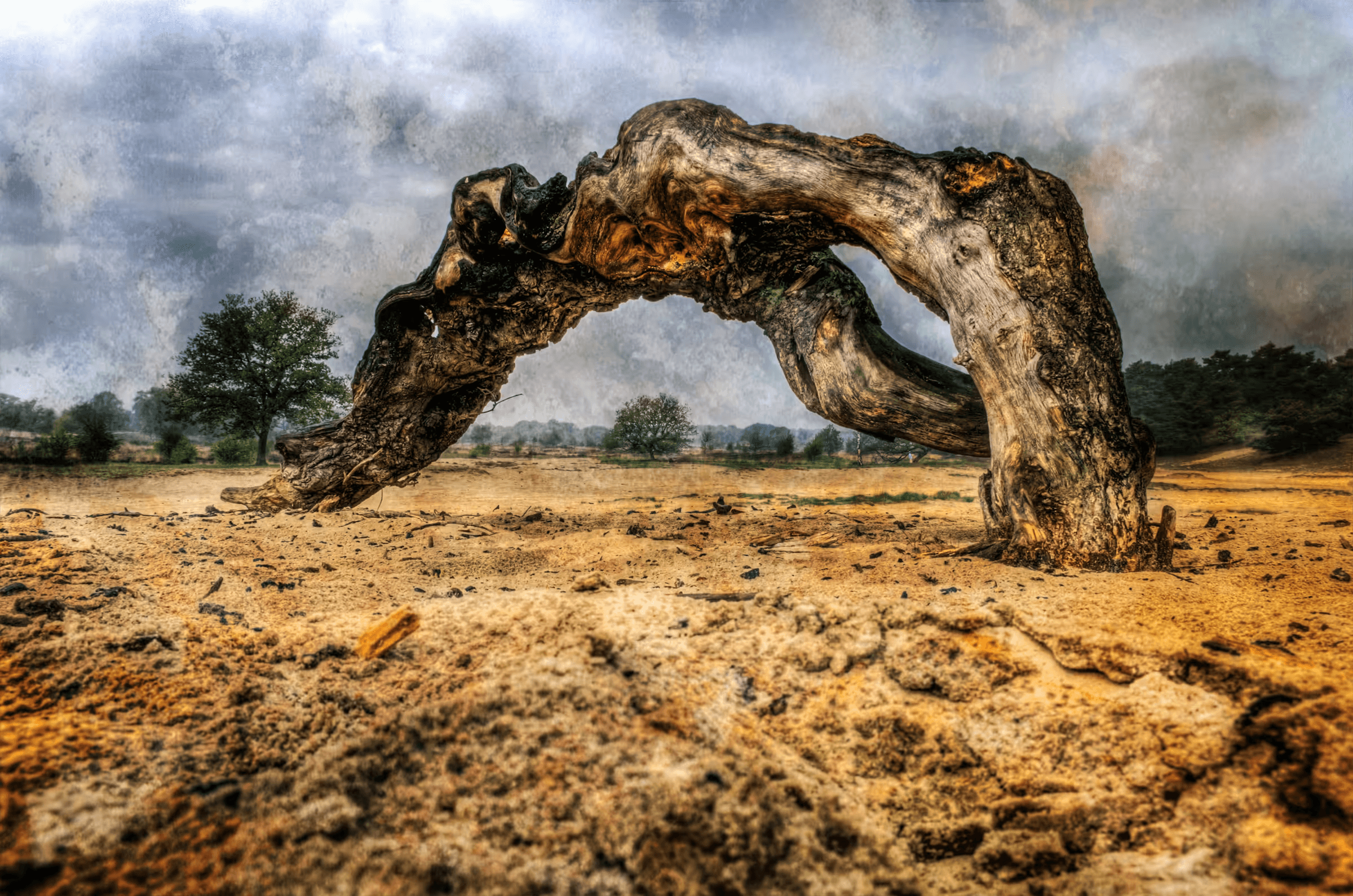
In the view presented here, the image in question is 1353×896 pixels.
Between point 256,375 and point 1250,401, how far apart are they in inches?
1203

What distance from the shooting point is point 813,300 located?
4.20m

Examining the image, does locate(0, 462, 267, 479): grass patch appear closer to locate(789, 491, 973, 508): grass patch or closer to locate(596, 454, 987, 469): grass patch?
locate(596, 454, 987, 469): grass patch

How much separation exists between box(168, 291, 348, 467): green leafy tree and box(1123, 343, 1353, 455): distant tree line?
2412 cm

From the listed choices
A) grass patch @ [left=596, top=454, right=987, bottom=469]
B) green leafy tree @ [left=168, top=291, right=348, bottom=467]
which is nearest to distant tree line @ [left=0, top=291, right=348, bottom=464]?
green leafy tree @ [left=168, top=291, right=348, bottom=467]

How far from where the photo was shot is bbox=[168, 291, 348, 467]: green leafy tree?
1823 centimetres

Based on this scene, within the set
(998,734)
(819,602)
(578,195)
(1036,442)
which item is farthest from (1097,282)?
(578,195)

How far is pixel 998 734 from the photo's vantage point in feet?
4.75

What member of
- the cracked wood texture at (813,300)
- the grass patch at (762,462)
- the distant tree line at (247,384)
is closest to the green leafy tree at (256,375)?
the distant tree line at (247,384)

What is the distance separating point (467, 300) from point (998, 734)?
14.6 feet

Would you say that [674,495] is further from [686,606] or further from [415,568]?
[686,606]

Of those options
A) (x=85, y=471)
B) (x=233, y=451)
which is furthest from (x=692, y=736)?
(x=233, y=451)

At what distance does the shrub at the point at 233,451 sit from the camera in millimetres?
18906

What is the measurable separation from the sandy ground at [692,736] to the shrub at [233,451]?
67.0 ft

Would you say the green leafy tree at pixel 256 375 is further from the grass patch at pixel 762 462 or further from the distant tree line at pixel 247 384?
the grass patch at pixel 762 462
